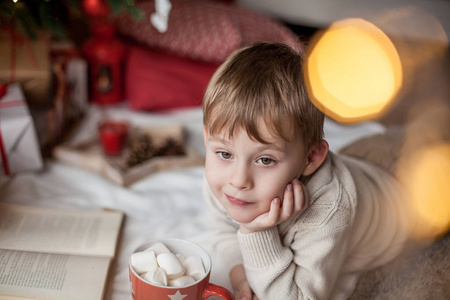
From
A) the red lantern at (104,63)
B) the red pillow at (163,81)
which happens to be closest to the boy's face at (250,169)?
the red pillow at (163,81)

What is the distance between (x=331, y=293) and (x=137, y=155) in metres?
0.68

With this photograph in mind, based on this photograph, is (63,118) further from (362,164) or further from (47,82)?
(362,164)

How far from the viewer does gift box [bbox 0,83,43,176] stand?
1053 mm

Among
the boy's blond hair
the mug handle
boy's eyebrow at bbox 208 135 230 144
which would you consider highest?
the boy's blond hair

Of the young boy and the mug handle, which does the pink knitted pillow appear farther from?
the mug handle

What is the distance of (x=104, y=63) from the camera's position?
161 centimetres

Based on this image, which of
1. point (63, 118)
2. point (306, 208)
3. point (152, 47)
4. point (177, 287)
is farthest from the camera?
point (152, 47)

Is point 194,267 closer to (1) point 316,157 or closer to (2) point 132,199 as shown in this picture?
(1) point 316,157

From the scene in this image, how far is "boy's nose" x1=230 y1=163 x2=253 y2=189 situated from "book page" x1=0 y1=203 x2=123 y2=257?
33 cm

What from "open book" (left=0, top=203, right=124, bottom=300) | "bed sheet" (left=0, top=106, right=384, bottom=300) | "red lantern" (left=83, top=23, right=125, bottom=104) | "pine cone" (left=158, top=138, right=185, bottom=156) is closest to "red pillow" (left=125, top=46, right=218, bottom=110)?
"red lantern" (left=83, top=23, right=125, bottom=104)

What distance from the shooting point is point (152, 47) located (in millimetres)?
1720

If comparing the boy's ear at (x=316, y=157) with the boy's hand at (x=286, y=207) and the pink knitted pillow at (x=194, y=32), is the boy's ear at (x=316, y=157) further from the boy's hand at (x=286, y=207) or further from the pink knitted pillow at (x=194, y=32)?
the pink knitted pillow at (x=194, y=32)

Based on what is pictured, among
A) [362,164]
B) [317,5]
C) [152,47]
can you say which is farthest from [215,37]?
[362,164]

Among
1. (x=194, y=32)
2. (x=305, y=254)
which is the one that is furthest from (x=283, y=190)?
(x=194, y=32)
